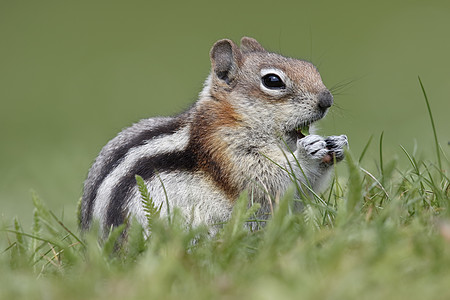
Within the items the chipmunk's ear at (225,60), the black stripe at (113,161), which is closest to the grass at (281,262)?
the black stripe at (113,161)

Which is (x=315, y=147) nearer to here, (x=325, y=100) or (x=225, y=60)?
(x=325, y=100)

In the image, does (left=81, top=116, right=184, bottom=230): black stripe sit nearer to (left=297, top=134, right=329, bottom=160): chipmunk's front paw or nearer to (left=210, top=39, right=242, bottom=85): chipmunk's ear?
(left=210, top=39, right=242, bottom=85): chipmunk's ear

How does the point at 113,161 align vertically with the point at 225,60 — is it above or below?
below

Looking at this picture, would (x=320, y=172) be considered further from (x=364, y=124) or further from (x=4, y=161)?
(x=4, y=161)

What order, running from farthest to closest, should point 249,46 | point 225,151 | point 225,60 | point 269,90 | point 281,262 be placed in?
point 249,46
point 225,60
point 269,90
point 225,151
point 281,262

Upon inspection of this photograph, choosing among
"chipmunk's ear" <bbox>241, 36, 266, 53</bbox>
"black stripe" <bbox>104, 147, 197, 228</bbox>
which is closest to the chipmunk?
"black stripe" <bbox>104, 147, 197, 228</bbox>

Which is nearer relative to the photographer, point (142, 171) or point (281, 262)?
point (281, 262)

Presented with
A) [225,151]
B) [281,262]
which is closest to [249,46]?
[225,151]

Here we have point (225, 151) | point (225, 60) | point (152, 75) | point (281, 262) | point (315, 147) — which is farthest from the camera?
point (152, 75)
